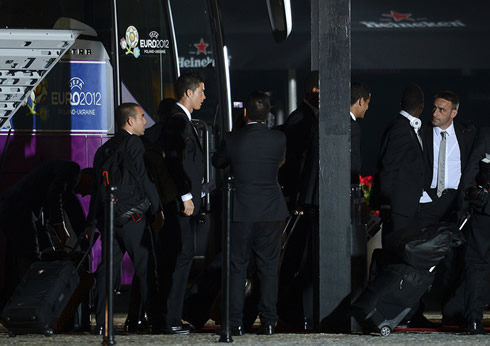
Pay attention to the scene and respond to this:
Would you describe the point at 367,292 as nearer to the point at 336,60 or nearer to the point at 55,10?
the point at 336,60

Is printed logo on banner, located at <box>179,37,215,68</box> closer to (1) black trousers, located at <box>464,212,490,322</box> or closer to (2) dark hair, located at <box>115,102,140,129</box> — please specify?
(2) dark hair, located at <box>115,102,140,129</box>

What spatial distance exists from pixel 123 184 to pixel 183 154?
0.49 metres

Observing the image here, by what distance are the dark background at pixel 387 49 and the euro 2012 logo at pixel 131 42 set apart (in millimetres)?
6669

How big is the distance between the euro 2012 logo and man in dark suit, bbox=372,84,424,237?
291cm

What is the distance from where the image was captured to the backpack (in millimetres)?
8852

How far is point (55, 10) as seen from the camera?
10.8 m

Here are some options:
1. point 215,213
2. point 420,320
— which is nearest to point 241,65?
point 215,213

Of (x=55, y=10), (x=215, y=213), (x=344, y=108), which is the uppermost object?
(x=55, y=10)

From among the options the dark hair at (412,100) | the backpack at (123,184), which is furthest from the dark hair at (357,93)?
the backpack at (123,184)

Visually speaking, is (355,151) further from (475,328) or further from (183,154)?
(475,328)

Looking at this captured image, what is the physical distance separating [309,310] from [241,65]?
29.8 ft

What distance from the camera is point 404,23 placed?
1862 cm

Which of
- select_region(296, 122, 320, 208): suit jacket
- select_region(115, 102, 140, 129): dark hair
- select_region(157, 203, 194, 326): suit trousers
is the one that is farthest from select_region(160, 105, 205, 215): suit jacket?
select_region(296, 122, 320, 208): suit jacket

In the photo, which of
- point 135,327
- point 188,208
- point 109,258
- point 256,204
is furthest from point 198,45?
point 109,258
